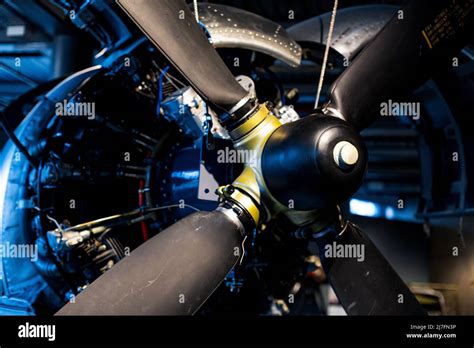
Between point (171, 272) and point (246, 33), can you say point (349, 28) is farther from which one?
point (171, 272)

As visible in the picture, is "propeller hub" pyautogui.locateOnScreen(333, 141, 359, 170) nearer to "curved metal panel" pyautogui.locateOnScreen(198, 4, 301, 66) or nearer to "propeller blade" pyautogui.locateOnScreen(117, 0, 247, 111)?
"propeller blade" pyautogui.locateOnScreen(117, 0, 247, 111)

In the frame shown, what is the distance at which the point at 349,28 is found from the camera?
296 centimetres

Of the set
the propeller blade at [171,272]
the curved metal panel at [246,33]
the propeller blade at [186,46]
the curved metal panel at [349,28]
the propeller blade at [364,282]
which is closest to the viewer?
the propeller blade at [171,272]

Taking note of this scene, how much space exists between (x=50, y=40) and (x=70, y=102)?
2.89 metres

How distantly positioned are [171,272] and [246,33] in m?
1.43

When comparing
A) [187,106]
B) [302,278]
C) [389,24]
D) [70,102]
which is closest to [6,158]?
[70,102]

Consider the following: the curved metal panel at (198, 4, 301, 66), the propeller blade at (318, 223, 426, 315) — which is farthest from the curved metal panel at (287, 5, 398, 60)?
the propeller blade at (318, 223, 426, 315)

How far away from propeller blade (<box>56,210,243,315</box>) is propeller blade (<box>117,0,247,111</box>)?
0.54 metres

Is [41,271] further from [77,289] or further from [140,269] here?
[140,269]

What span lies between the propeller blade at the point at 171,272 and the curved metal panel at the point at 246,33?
1.01 meters

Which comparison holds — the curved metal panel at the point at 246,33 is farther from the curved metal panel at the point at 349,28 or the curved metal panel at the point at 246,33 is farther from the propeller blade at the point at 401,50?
the propeller blade at the point at 401,50

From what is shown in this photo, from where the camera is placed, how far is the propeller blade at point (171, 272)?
1674 millimetres

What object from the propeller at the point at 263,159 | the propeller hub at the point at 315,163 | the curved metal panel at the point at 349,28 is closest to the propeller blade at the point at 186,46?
the propeller at the point at 263,159

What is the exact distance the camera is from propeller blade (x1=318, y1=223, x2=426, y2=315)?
7.05 ft
